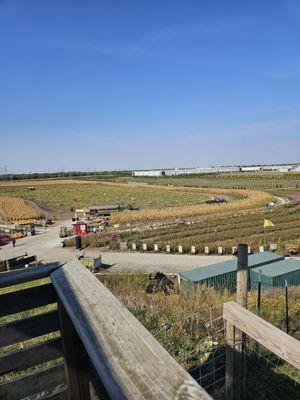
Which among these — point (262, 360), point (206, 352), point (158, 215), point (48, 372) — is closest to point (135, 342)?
point (48, 372)

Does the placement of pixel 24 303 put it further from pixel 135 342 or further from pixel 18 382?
pixel 135 342

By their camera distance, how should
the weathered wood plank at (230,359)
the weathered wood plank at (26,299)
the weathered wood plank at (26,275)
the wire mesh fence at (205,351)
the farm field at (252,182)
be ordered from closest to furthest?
the weathered wood plank at (26,299) → the weathered wood plank at (26,275) → the weathered wood plank at (230,359) → the wire mesh fence at (205,351) → the farm field at (252,182)

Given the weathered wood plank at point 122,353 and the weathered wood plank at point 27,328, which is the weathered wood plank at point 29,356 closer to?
the weathered wood plank at point 27,328

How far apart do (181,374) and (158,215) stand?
4174 centimetres

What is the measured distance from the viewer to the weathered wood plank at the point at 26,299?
208 cm

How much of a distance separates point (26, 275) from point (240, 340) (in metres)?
2.43

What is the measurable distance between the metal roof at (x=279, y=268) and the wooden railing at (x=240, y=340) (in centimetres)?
1072

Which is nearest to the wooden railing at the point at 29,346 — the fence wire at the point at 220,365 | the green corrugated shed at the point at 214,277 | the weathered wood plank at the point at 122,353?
the weathered wood plank at the point at 122,353

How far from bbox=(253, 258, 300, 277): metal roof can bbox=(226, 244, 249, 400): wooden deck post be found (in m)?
10.2

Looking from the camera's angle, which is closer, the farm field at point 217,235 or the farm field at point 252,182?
the farm field at point 217,235

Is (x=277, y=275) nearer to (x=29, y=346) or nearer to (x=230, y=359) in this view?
(x=230, y=359)

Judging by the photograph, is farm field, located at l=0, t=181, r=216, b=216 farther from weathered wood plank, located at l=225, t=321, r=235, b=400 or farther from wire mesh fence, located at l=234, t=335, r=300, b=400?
weathered wood plank, located at l=225, t=321, r=235, b=400

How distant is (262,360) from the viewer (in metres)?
5.66

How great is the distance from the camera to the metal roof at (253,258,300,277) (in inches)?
575
